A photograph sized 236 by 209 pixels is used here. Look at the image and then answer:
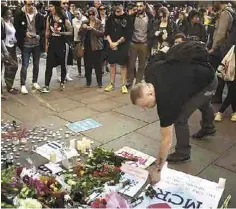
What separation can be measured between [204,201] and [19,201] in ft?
4.93

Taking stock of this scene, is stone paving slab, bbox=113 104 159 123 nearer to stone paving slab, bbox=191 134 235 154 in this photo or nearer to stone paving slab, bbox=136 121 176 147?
stone paving slab, bbox=136 121 176 147

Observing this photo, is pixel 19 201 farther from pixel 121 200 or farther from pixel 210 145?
pixel 210 145

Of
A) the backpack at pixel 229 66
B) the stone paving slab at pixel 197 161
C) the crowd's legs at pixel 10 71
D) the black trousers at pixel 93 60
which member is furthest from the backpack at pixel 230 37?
the crowd's legs at pixel 10 71

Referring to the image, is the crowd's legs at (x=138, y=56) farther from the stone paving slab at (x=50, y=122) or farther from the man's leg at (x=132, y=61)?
the stone paving slab at (x=50, y=122)

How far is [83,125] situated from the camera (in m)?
4.76

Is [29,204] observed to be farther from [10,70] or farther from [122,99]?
[10,70]

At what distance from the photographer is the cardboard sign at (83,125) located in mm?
4605

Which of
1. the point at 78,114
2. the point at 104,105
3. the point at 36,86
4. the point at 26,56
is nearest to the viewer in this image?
the point at 78,114

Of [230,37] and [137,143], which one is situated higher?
[230,37]

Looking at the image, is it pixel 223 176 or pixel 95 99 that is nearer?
pixel 223 176

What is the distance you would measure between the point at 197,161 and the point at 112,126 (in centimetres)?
141

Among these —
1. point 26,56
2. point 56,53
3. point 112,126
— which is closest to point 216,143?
point 112,126

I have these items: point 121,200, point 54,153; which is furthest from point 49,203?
point 54,153

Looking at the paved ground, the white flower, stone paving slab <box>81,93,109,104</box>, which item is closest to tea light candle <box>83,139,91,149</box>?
the paved ground
